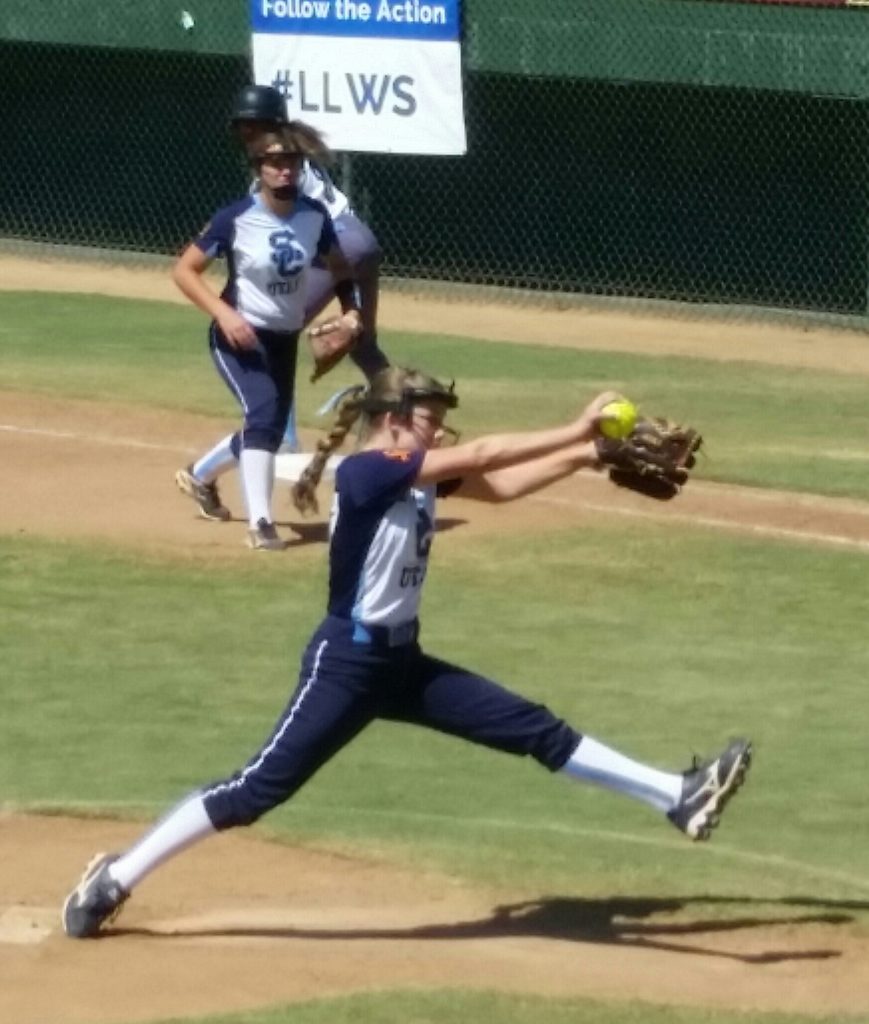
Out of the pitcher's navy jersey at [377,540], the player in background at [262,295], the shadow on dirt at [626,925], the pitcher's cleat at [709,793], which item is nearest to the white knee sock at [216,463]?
the player in background at [262,295]

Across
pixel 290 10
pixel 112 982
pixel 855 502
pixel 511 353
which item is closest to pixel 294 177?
pixel 855 502

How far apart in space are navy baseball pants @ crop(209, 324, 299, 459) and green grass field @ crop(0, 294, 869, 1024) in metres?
0.57

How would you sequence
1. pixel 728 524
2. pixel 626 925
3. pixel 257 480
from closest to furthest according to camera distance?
1. pixel 626 925
2. pixel 257 480
3. pixel 728 524

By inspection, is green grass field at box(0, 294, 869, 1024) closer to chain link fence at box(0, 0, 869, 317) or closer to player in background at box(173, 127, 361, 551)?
player in background at box(173, 127, 361, 551)

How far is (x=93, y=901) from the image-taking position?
6.59m

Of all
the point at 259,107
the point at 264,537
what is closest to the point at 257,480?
the point at 264,537

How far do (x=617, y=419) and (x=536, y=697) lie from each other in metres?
3.06

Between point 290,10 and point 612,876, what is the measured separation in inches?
527

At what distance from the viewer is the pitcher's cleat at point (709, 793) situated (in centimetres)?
672

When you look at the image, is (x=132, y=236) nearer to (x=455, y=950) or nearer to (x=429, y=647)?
(x=429, y=647)

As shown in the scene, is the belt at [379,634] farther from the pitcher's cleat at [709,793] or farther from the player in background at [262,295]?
the player in background at [262,295]

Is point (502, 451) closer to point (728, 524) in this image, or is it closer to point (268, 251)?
point (268, 251)

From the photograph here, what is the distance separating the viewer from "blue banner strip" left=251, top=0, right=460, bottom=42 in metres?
19.2

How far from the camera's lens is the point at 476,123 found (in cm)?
2077
